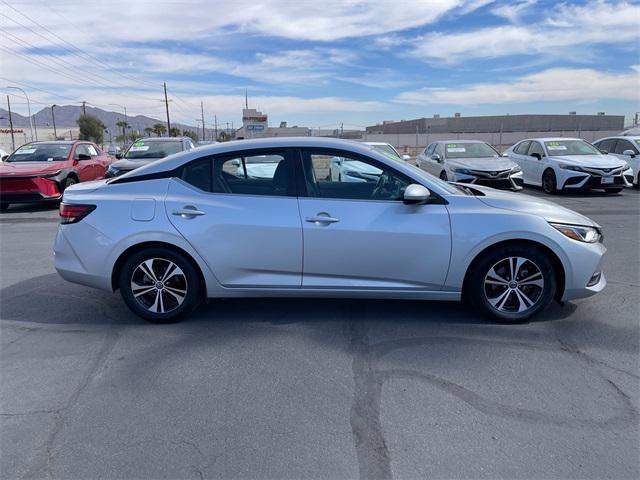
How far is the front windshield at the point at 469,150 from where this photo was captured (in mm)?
13500

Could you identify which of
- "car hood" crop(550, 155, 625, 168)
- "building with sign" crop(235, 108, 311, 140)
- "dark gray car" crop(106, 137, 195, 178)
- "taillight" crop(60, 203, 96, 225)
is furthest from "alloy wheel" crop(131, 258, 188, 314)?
"building with sign" crop(235, 108, 311, 140)

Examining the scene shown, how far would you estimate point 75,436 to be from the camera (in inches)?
108

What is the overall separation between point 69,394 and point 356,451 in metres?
1.91

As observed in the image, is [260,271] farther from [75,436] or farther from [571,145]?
[571,145]

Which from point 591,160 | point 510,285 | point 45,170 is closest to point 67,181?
point 45,170

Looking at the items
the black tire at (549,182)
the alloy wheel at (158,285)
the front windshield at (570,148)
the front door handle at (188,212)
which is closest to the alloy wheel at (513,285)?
the front door handle at (188,212)

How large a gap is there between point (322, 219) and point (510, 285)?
168 cm

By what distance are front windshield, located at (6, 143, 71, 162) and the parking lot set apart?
865 centimetres

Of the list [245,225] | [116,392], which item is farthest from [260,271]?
[116,392]

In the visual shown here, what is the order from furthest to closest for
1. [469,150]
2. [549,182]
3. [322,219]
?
[469,150], [549,182], [322,219]

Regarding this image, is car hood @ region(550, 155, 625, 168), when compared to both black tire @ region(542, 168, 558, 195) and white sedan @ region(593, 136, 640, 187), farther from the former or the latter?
white sedan @ region(593, 136, 640, 187)

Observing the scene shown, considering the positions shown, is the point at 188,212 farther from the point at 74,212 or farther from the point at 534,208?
the point at 534,208

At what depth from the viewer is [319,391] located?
3176 millimetres

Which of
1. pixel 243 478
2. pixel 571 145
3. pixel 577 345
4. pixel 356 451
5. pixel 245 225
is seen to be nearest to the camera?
pixel 243 478
